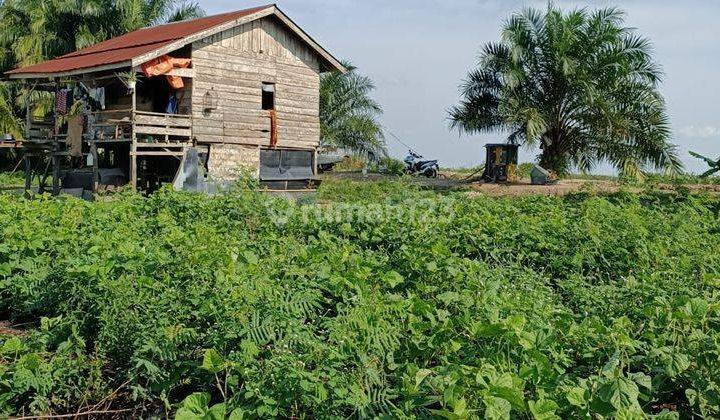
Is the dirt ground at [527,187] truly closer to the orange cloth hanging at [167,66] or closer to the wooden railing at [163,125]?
the wooden railing at [163,125]

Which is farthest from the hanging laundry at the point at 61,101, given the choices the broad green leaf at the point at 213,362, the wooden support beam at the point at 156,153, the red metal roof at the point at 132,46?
the broad green leaf at the point at 213,362

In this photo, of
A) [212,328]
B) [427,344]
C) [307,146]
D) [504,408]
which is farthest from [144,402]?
[307,146]

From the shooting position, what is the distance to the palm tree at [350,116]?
3269 centimetres

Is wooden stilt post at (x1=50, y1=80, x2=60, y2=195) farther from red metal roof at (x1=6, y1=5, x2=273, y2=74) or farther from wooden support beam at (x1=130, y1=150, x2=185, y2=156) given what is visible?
wooden support beam at (x1=130, y1=150, x2=185, y2=156)

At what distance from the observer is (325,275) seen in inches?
201

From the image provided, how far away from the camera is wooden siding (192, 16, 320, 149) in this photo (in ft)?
64.2

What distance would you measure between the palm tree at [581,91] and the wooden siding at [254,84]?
18.2ft

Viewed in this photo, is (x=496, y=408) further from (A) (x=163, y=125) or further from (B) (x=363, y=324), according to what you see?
(A) (x=163, y=125)

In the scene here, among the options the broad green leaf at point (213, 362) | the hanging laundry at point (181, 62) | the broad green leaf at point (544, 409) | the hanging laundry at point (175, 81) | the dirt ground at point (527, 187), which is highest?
the hanging laundry at point (181, 62)

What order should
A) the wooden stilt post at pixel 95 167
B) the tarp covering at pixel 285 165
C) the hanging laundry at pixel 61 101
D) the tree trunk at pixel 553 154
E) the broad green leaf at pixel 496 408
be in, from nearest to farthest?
the broad green leaf at pixel 496 408, the wooden stilt post at pixel 95 167, the tarp covering at pixel 285 165, the hanging laundry at pixel 61 101, the tree trunk at pixel 553 154

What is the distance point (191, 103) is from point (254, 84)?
2117 mm

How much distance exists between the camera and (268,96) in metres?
21.5

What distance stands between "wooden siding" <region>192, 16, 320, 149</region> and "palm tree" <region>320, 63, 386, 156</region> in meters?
10.3

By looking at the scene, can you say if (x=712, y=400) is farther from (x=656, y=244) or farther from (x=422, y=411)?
(x=656, y=244)
